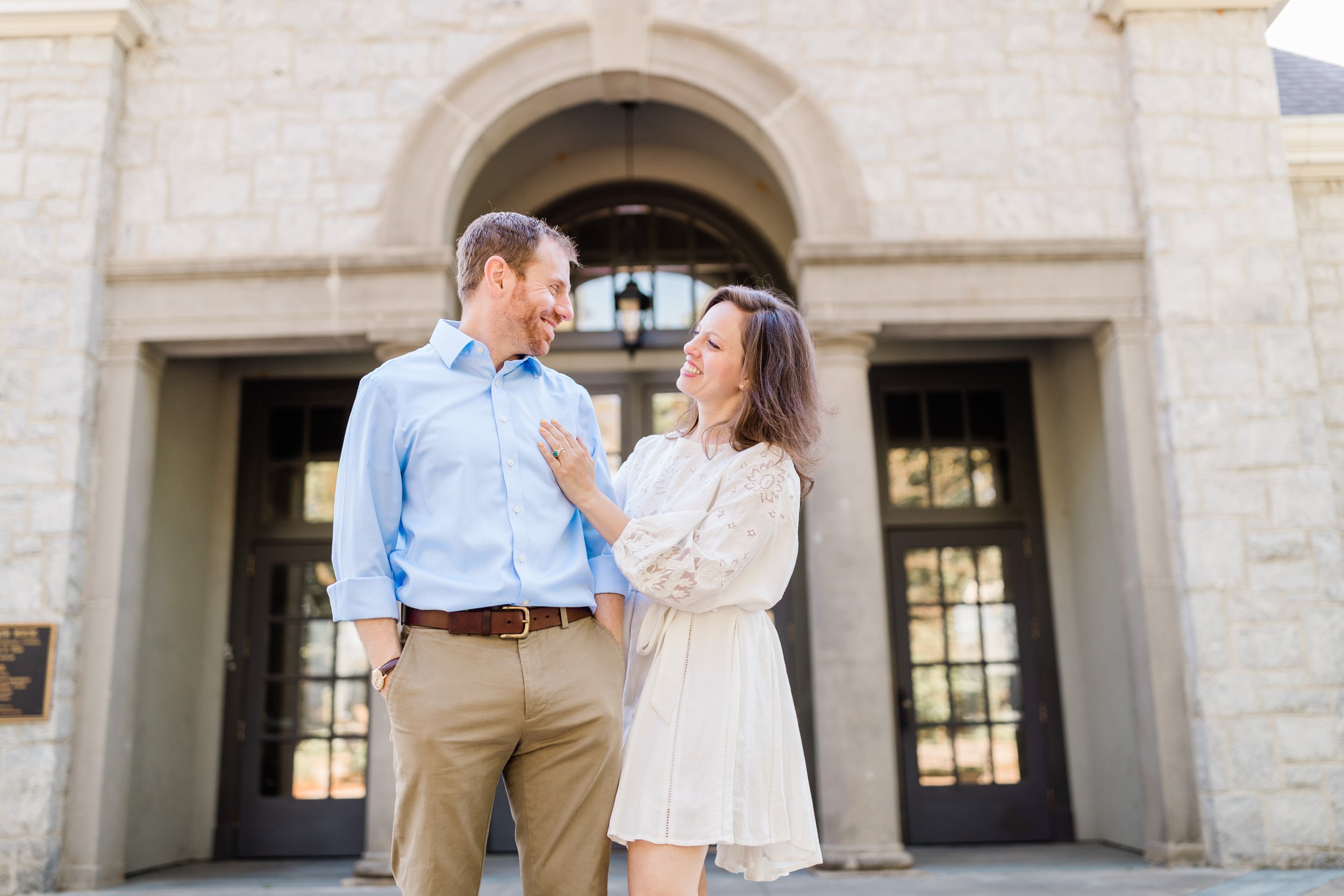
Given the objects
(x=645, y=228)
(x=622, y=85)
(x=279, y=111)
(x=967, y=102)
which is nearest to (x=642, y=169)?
(x=645, y=228)

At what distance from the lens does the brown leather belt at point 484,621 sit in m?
2.15

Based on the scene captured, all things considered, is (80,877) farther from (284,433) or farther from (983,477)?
(983,477)

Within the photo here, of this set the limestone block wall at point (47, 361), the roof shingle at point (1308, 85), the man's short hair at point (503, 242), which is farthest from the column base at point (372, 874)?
the roof shingle at point (1308, 85)

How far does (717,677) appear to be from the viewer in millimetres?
2334

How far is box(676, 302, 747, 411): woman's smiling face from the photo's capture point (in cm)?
257

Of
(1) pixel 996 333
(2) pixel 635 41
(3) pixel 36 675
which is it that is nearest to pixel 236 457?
(3) pixel 36 675

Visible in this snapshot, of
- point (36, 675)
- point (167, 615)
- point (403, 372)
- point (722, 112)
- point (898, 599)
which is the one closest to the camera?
point (403, 372)

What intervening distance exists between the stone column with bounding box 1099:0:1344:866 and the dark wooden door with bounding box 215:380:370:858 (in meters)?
4.96

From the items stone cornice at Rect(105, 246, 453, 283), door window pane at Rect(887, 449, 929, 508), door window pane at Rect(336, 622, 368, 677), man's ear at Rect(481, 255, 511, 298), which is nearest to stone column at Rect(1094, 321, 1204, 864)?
door window pane at Rect(887, 449, 929, 508)

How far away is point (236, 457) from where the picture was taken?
7363 mm

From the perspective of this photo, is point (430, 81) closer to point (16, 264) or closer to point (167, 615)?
point (16, 264)

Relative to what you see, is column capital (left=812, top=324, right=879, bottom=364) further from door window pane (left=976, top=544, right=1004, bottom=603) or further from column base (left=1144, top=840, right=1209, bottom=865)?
column base (left=1144, top=840, right=1209, bottom=865)

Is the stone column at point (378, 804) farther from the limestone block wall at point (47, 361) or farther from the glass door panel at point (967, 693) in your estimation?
the glass door panel at point (967, 693)

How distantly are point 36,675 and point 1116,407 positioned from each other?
5.75 metres
